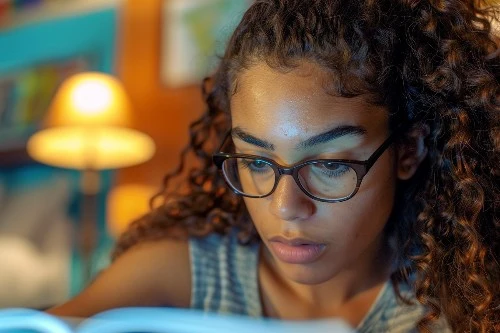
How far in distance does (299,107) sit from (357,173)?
14 cm

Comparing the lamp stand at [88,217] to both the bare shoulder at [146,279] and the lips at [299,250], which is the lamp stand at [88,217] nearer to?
the bare shoulder at [146,279]

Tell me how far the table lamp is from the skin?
1.80 meters

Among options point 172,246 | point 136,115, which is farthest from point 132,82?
point 172,246

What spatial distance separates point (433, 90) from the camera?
1.27m

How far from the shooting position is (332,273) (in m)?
1.28

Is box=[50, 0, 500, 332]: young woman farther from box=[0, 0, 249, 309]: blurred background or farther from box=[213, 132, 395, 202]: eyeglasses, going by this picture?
box=[0, 0, 249, 309]: blurred background

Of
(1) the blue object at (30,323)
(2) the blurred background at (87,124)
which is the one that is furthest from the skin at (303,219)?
(2) the blurred background at (87,124)

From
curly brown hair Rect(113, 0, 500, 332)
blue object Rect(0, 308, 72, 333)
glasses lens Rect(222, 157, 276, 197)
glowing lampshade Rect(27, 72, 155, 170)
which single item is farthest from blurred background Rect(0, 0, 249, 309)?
blue object Rect(0, 308, 72, 333)

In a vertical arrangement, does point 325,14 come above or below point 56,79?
below

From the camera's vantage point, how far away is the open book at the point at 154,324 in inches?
29.3

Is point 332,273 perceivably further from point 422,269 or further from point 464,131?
point 464,131

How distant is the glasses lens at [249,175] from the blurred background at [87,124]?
1.83 metres

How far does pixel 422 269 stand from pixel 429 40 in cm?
40

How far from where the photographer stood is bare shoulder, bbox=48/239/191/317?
1.34 meters
